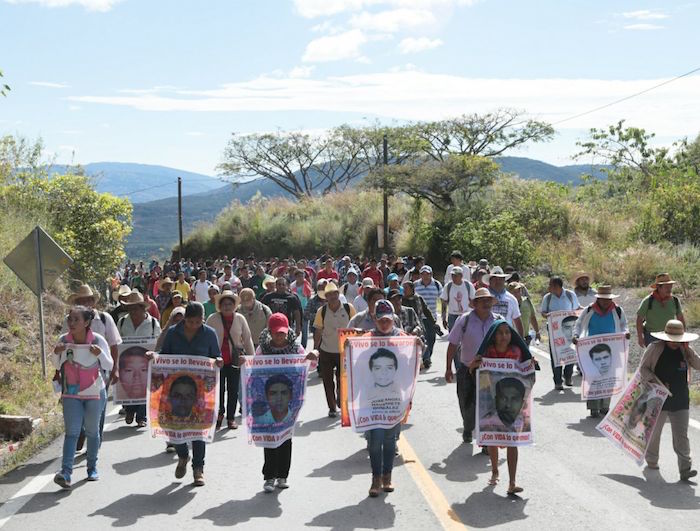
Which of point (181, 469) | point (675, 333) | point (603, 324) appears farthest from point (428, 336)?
point (181, 469)

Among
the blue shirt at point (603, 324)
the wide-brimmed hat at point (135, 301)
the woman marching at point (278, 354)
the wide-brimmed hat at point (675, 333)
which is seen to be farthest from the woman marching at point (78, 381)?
the blue shirt at point (603, 324)

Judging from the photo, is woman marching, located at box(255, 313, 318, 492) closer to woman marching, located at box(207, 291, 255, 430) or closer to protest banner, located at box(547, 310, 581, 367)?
woman marching, located at box(207, 291, 255, 430)

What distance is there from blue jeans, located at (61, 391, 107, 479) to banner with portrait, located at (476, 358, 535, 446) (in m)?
3.63

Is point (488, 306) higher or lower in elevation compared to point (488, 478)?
higher

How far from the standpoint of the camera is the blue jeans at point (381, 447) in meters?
7.92

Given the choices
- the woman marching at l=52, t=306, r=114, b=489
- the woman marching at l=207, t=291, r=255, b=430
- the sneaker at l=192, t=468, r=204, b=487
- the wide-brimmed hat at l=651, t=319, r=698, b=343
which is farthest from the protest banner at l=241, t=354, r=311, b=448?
the wide-brimmed hat at l=651, t=319, r=698, b=343

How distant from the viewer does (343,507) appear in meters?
7.60

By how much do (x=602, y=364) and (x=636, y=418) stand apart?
244cm

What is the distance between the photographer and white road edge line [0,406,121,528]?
25.0 ft

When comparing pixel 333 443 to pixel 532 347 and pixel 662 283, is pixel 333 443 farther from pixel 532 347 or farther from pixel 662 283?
pixel 532 347

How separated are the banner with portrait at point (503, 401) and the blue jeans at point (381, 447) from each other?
806 mm

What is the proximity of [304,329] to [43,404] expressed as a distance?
5.36 m

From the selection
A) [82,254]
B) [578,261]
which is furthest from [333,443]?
[578,261]

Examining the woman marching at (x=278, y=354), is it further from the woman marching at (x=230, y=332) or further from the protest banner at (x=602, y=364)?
the protest banner at (x=602, y=364)
